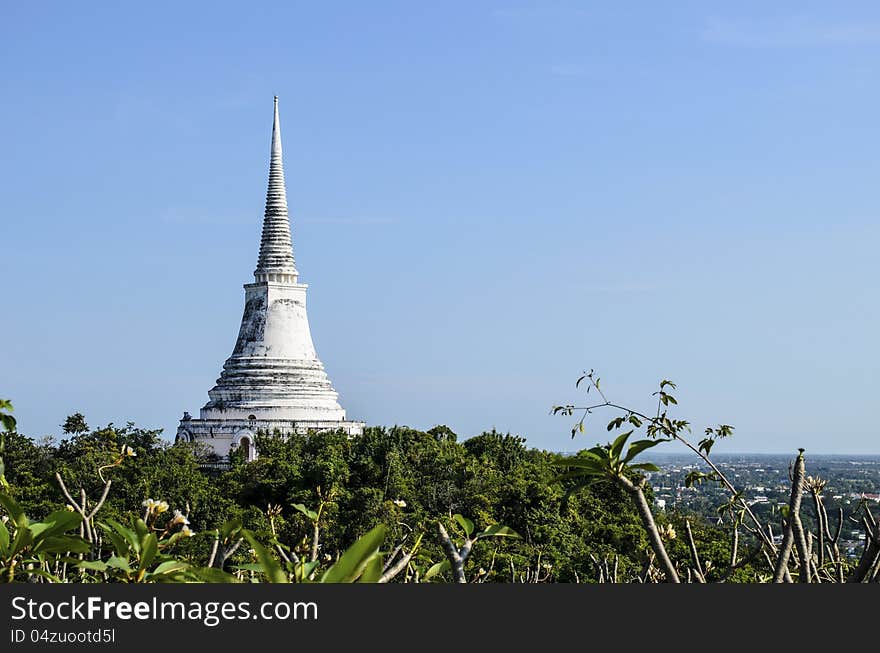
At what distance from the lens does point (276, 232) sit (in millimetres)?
60906

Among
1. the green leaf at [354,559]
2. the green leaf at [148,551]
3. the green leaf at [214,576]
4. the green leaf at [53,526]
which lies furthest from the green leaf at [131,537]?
the green leaf at [354,559]

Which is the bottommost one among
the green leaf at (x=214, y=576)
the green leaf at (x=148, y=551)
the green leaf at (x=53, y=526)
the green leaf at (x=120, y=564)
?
the green leaf at (x=214, y=576)

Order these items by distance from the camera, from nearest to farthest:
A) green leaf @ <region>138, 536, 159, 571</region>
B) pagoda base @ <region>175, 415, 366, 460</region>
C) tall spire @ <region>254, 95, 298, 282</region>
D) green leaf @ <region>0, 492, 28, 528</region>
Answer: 1. green leaf @ <region>138, 536, 159, 571</region>
2. green leaf @ <region>0, 492, 28, 528</region>
3. pagoda base @ <region>175, 415, 366, 460</region>
4. tall spire @ <region>254, 95, 298, 282</region>

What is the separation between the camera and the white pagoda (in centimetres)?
5700

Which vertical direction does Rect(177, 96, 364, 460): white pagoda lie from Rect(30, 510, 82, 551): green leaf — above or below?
above

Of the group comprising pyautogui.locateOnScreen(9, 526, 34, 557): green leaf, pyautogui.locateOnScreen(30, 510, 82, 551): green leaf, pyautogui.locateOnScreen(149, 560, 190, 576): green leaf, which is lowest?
pyautogui.locateOnScreen(149, 560, 190, 576): green leaf

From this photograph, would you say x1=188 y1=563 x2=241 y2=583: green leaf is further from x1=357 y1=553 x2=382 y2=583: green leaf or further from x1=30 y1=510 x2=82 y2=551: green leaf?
x1=30 y1=510 x2=82 y2=551: green leaf

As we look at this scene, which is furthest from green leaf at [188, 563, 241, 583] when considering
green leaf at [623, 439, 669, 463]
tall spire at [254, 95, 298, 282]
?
tall spire at [254, 95, 298, 282]

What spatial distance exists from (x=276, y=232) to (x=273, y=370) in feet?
22.1

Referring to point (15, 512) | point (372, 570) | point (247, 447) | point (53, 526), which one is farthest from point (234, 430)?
point (372, 570)

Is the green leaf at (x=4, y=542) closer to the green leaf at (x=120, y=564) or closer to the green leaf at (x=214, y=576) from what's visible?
the green leaf at (x=120, y=564)

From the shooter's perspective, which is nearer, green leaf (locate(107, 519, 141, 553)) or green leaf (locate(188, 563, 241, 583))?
green leaf (locate(188, 563, 241, 583))

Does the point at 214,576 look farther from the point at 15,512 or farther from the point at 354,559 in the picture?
the point at 15,512

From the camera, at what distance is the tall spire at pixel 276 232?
199ft
